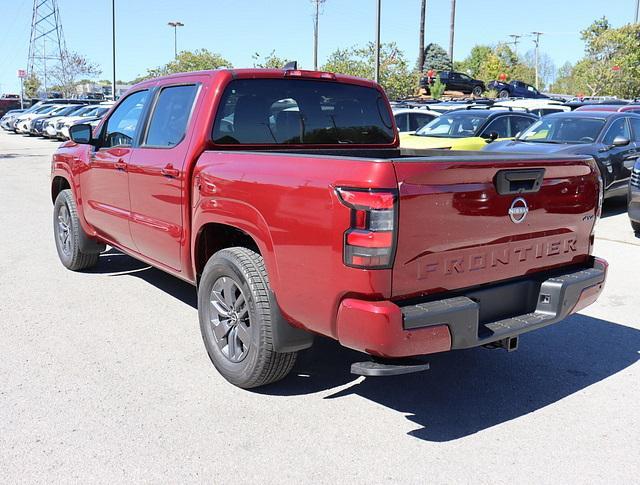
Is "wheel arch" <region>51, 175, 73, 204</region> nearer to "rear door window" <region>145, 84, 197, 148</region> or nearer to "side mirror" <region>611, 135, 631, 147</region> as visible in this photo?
"rear door window" <region>145, 84, 197, 148</region>

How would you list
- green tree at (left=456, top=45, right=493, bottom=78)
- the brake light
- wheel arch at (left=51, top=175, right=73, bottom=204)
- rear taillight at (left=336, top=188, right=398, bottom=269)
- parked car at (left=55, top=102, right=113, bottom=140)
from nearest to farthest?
1. rear taillight at (left=336, top=188, right=398, bottom=269)
2. the brake light
3. wheel arch at (left=51, top=175, right=73, bottom=204)
4. parked car at (left=55, top=102, right=113, bottom=140)
5. green tree at (left=456, top=45, right=493, bottom=78)

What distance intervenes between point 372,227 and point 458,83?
41.8 metres

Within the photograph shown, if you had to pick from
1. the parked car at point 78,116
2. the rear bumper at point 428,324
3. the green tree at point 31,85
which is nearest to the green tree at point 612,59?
the parked car at point 78,116

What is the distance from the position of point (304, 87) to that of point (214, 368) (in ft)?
6.96

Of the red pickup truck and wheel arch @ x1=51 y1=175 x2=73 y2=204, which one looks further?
wheel arch @ x1=51 y1=175 x2=73 y2=204

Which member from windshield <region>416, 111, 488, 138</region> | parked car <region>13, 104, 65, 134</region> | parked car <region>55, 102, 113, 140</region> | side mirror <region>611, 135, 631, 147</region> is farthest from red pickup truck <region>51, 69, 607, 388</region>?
parked car <region>13, 104, 65, 134</region>

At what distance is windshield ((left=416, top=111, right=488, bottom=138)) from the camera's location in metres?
13.6

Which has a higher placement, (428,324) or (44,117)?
(44,117)

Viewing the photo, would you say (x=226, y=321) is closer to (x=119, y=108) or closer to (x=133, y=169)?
(x=133, y=169)

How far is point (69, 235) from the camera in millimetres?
7070

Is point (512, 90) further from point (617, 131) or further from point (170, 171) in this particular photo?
point (170, 171)

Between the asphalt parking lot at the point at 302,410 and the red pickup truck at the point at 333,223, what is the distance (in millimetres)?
413

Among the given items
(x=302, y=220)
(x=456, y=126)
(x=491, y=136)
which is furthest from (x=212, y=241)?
(x=456, y=126)

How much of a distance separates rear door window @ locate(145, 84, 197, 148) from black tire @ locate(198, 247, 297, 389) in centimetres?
110
